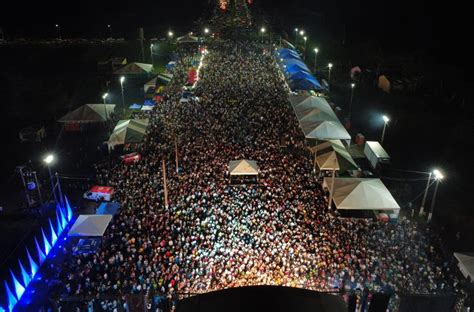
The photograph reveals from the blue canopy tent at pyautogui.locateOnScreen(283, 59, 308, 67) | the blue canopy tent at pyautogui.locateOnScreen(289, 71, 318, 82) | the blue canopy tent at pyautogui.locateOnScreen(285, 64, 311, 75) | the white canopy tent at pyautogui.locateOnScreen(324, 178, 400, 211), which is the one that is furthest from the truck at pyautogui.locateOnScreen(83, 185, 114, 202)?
the blue canopy tent at pyautogui.locateOnScreen(283, 59, 308, 67)

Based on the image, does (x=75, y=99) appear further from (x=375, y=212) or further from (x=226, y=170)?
(x=375, y=212)

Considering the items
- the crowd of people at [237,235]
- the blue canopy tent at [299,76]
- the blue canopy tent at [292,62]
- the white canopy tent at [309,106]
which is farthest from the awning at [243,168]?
the blue canopy tent at [292,62]

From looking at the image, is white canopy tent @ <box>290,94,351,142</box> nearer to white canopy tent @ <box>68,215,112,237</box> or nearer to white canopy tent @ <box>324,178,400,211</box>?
white canopy tent @ <box>324,178,400,211</box>

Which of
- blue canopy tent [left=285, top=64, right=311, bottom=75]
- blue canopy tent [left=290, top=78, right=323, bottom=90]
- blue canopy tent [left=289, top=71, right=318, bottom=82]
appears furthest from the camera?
blue canopy tent [left=285, top=64, right=311, bottom=75]

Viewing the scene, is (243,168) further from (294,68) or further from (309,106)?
(294,68)

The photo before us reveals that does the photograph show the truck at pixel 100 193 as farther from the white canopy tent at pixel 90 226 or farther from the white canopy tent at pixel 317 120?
the white canopy tent at pixel 317 120

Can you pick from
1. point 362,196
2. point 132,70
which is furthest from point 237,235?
point 132,70
